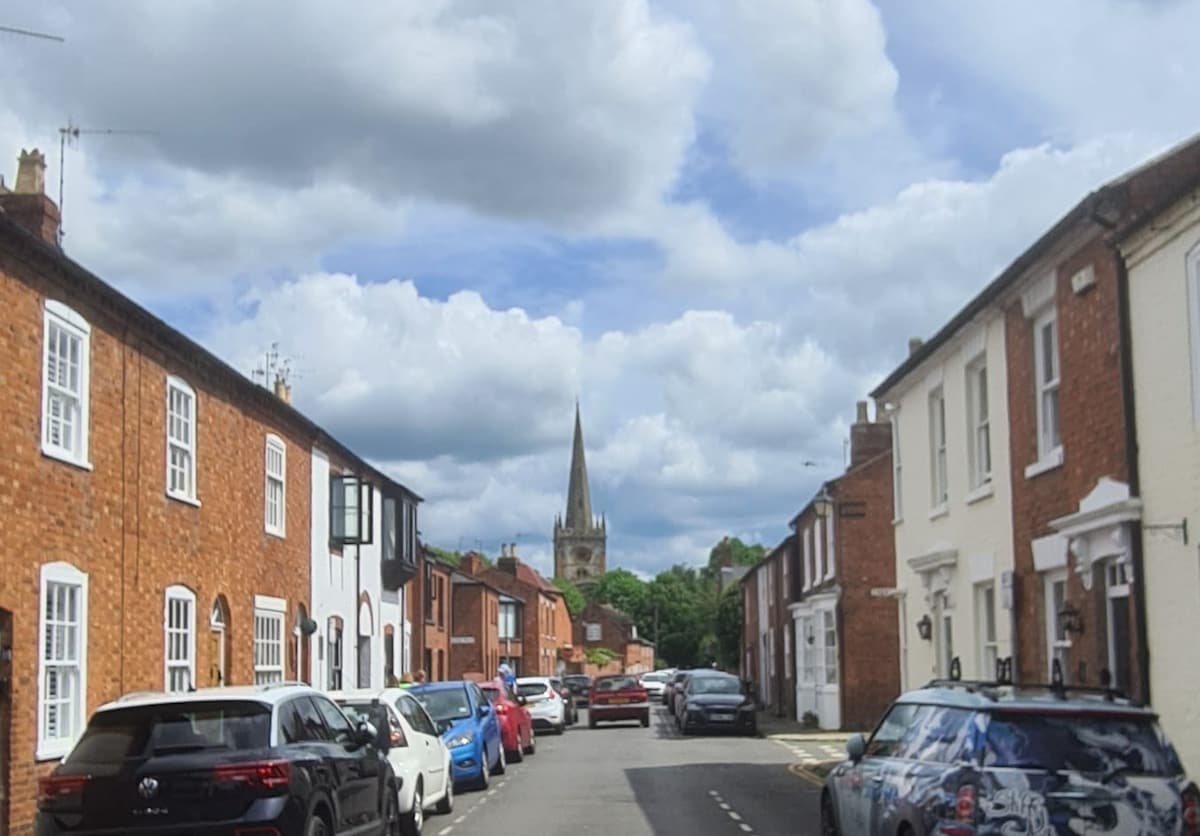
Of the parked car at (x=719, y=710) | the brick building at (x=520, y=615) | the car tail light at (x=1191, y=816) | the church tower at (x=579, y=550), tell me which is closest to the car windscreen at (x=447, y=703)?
the parked car at (x=719, y=710)

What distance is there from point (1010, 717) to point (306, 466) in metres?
20.4

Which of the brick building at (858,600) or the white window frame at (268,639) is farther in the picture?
the brick building at (858,600)

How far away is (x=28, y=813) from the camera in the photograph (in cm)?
1557

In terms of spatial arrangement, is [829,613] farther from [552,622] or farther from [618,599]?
Result: [618,599]

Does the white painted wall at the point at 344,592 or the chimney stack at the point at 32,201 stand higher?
the chimney stack at the point at 32,201

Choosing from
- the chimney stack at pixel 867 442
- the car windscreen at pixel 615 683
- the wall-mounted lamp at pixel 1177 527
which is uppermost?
the chimney stack at pixel 867 442

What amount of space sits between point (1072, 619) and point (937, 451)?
6.79 meters

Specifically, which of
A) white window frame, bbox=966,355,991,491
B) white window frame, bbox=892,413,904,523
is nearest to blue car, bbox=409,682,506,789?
white window frame, bbox=892,413,904,523

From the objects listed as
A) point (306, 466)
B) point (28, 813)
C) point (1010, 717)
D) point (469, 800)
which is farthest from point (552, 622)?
point (1010, 717)

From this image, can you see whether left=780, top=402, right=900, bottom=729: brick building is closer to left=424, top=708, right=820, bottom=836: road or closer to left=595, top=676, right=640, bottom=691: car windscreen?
left=424, top=708, right=820, bottom=836: road

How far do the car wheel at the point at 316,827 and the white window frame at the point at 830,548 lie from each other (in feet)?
87.2

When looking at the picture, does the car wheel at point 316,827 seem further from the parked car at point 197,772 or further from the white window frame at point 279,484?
the white window frame at point 279,484

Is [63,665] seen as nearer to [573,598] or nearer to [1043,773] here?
[1043,773]

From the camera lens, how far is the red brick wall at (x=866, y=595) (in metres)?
36.5
